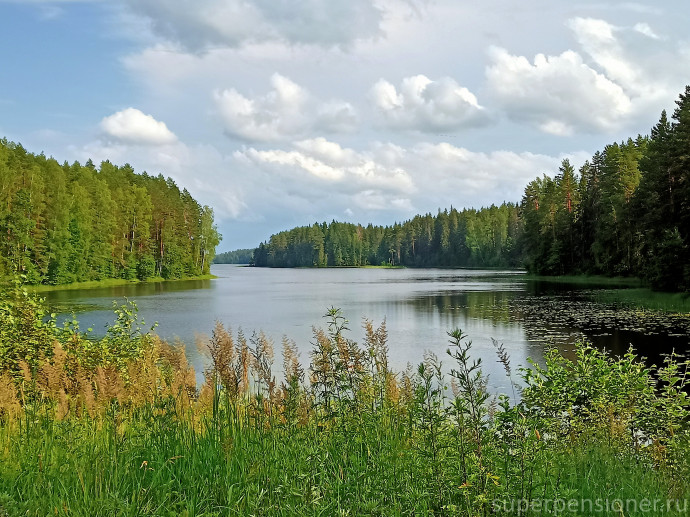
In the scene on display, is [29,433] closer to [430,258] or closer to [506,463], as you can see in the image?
[506,463]

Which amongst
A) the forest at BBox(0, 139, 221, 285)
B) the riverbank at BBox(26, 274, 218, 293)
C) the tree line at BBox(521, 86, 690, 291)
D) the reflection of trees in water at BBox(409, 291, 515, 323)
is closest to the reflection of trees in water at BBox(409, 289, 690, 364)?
the reflection of trees in water at BBox(409, 291, 515, 323)

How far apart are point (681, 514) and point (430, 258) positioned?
194 m

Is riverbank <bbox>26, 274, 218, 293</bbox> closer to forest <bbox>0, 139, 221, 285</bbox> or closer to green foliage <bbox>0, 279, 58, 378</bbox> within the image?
forest <bbox>0, 139, 221, 285</bbox>

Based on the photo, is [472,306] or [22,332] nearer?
[22,332]

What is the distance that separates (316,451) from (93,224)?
275 feet

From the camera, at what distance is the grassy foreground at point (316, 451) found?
168 inches

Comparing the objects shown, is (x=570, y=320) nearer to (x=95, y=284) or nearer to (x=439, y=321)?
(x=439, y=321)

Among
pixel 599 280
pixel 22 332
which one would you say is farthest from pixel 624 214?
pixel 22 332

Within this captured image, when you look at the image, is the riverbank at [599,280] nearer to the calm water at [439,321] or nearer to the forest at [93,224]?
the calm water at [439,321]

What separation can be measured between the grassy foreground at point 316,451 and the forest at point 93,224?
42.9 m

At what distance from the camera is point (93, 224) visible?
78.8 metres

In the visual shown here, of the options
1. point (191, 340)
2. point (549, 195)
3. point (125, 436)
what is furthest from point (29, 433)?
point (549, 195)

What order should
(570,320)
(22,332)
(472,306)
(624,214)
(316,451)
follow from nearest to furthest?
(316,451) → (22,332) → (570,320) → (472,306) → (624,214)

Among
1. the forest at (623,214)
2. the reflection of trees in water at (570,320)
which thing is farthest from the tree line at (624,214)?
the reflection of trees in water at (570,320)
